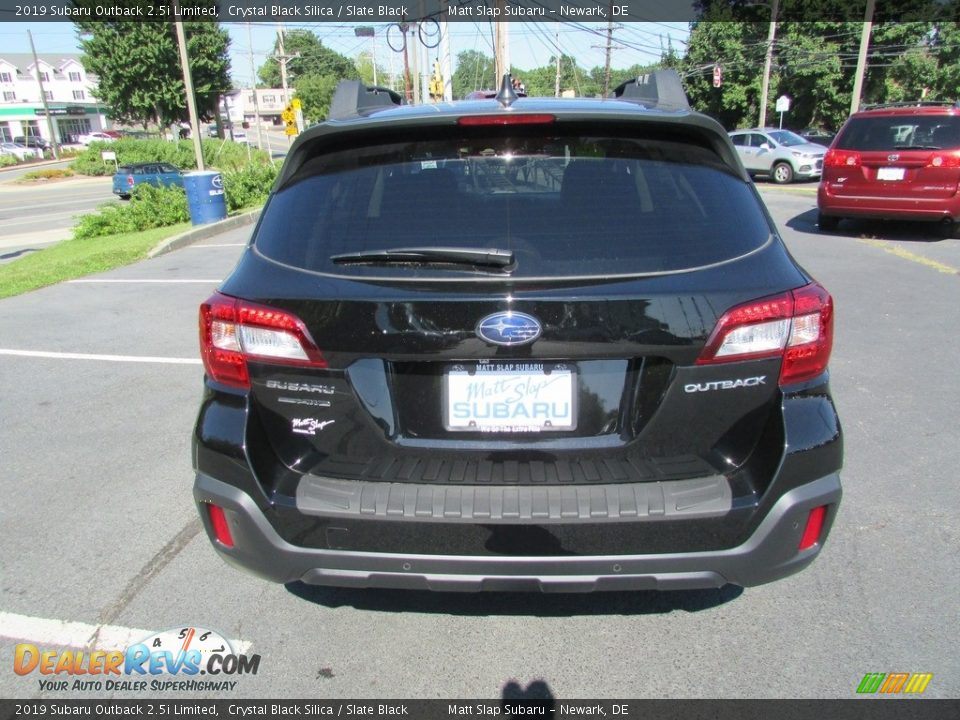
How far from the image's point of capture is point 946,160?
33.1 feet

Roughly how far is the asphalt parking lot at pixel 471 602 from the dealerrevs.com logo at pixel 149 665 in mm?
44

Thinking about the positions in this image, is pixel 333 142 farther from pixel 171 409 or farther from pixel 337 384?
pixel 171 409

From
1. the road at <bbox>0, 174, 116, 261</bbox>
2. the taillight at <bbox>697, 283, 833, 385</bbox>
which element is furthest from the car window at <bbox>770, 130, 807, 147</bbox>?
the taillight at <bbox>697, 283, 833, 385</bbox>

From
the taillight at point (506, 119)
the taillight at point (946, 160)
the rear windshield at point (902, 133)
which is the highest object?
the taillight at point (506, 119)

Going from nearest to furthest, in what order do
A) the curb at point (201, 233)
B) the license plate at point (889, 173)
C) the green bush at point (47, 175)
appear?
the license plate at point (889, 173) → the curb at point (201, 233) → the green bush at point (47, 175)

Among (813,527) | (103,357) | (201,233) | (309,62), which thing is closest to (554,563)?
(813,527)

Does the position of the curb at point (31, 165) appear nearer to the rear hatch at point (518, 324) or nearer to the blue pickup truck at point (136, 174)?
the blue pickup truck at point (136, 174)

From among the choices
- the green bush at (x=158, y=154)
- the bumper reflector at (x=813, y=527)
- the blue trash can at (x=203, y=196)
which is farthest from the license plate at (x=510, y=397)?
the green bush at (x=158, y=154)

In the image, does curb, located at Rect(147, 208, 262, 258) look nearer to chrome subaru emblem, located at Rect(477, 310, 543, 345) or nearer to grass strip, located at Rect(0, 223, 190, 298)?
grass strip, located at Rect(0, 223, 190, 298)

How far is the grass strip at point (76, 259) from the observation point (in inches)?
399

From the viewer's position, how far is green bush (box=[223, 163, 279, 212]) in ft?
61.8

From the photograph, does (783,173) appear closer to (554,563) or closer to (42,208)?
(554,563)

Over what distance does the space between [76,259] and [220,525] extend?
1143 centimetres

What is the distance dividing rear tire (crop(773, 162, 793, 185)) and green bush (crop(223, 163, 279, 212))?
15.6m
